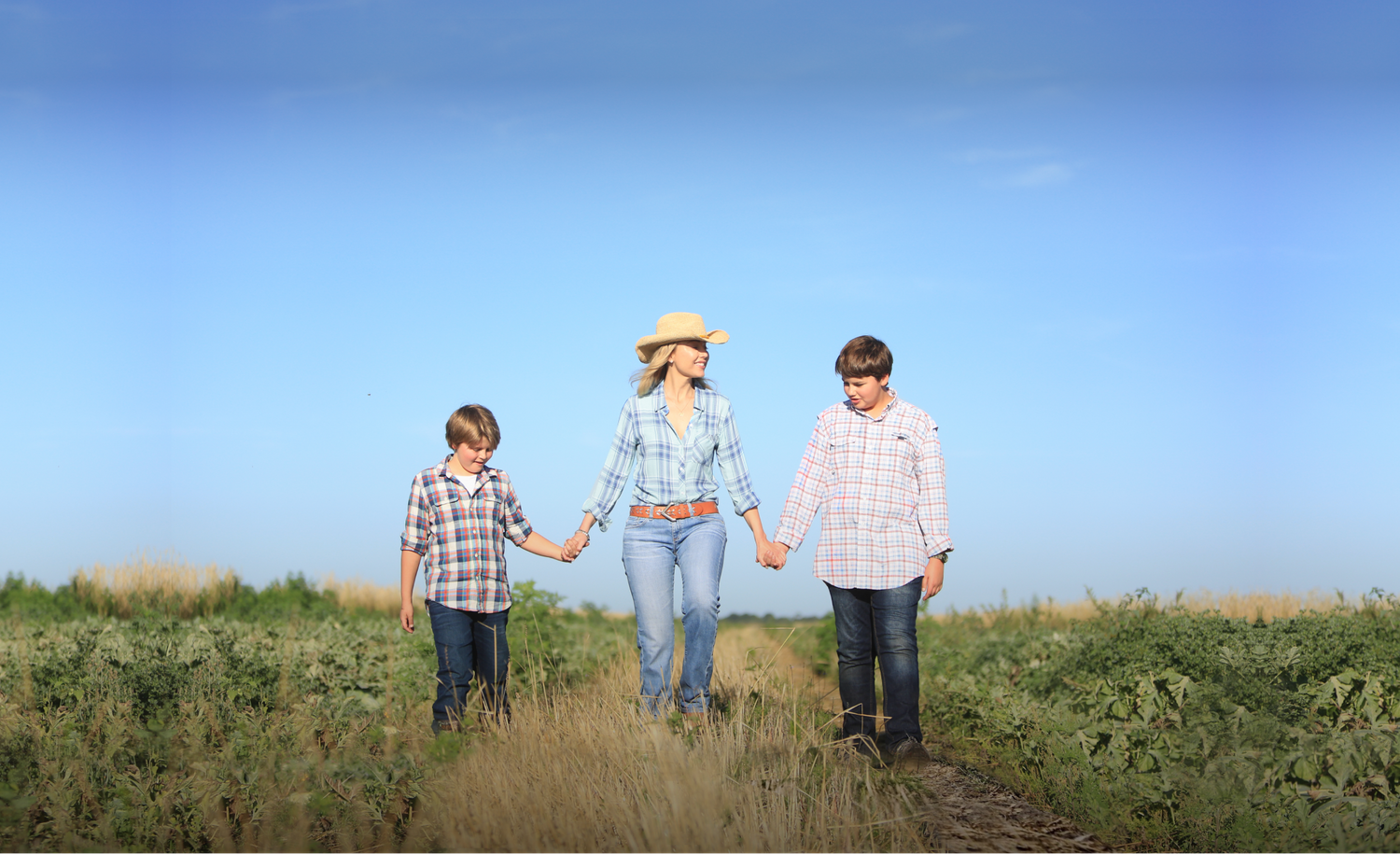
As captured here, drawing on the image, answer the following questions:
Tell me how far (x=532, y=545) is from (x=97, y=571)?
1293cm

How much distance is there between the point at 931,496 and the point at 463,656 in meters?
2.87

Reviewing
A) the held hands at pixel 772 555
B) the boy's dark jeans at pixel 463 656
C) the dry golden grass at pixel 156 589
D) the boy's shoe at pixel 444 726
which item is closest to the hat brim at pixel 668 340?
the held hands at pixel 772 555

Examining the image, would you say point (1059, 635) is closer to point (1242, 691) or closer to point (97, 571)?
point (1242, 691)

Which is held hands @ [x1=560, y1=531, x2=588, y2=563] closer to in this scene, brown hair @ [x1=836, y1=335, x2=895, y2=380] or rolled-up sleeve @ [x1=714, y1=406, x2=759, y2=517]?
rolled-up sleeve @ [x1=714, y1=406, x2=759, y2=517]

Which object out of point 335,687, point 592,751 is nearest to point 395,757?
point 592,751

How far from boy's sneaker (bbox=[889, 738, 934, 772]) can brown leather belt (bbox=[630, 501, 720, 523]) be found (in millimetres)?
1644

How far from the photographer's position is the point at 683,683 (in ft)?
18.6

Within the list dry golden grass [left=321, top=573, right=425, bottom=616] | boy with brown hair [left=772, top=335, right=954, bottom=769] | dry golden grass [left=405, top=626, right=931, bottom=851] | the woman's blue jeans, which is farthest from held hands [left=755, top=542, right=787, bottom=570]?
dry golden grass [left=321, top=573, right=425, bottom=616]

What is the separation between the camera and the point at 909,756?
18.1 ft

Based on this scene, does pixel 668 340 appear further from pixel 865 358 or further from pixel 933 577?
pixel 933 577

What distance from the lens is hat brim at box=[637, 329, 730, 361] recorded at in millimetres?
5934

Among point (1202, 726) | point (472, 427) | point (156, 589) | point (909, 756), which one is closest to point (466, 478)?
point (472, 427)

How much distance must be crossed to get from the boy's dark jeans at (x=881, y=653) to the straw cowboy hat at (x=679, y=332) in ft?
5.29

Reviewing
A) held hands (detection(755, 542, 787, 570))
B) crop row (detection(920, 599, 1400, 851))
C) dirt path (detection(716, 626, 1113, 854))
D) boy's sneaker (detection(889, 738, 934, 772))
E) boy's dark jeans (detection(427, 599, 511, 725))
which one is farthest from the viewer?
boy's dark jeans (detection(427, 599, 511, 725))
